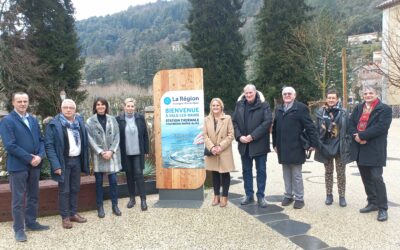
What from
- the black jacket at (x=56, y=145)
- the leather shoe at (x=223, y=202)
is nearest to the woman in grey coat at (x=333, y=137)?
the leather shoe at (x=223, y=202)

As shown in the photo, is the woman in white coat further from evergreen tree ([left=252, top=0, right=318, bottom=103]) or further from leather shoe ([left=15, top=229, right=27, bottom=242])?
evergreen tree ([left=252, top=0, right=318, bottom=103])

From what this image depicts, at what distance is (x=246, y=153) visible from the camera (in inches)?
220

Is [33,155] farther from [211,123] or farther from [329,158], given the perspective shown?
[329,158]

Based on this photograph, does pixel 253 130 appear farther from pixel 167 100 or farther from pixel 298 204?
pixel 167 100

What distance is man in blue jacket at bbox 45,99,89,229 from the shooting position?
4715mm

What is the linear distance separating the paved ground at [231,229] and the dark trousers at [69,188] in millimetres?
254

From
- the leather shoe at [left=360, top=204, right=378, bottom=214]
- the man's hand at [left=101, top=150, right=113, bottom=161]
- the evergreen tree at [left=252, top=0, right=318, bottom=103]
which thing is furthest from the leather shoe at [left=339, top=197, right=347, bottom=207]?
the evergreen tree at [left=252, top=0, right=318, bottom=103]

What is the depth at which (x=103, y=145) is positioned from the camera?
5.23m

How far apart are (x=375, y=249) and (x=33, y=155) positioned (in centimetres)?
387

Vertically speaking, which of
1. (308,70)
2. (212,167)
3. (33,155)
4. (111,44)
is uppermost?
(111,44)

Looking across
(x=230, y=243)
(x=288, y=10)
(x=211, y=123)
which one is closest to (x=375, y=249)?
(x=230, y=243)

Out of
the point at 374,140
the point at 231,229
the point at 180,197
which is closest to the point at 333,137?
the point at 374,140

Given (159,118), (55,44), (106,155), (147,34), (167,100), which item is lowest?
(106,155)

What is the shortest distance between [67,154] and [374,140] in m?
3.89
